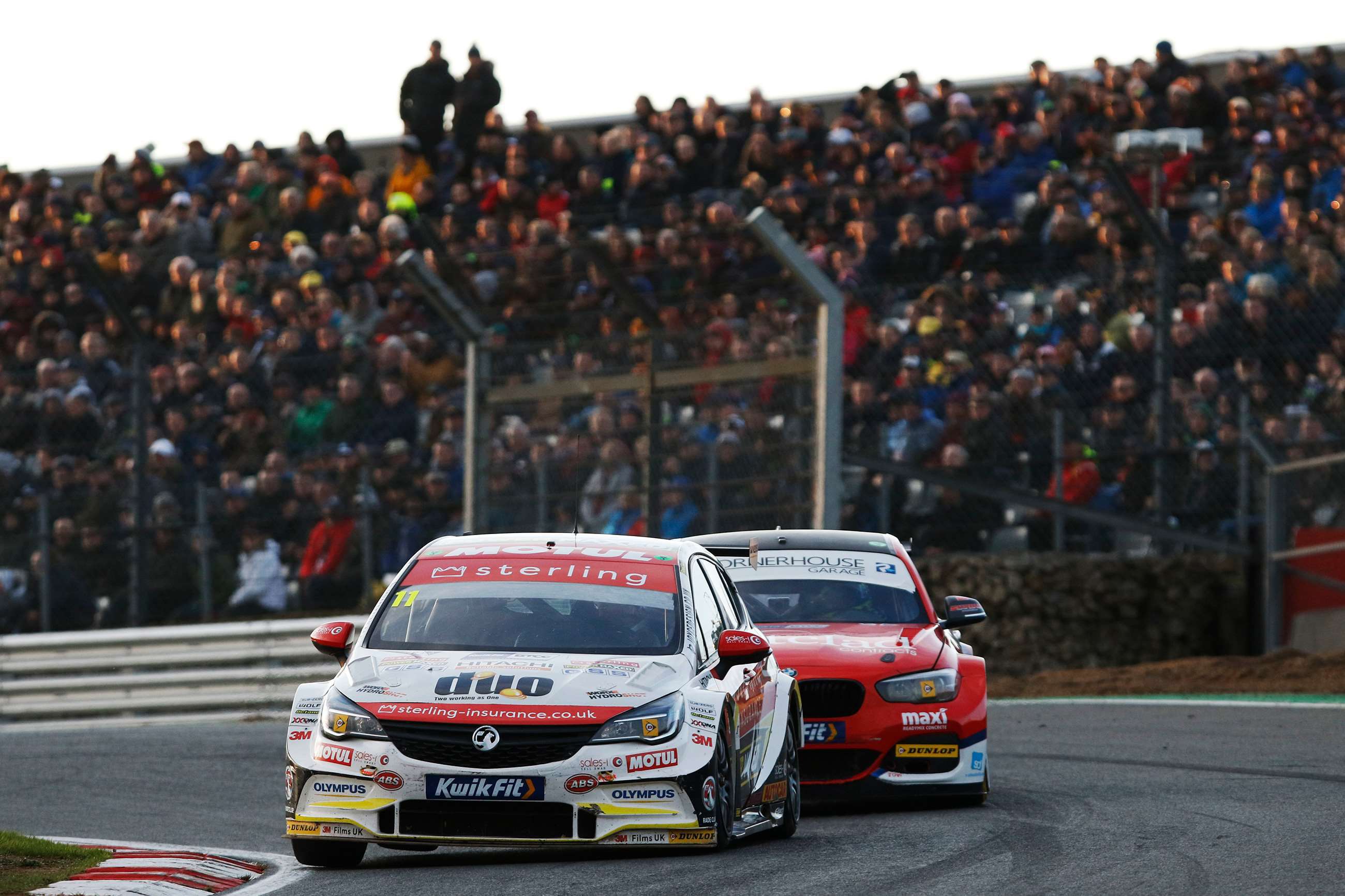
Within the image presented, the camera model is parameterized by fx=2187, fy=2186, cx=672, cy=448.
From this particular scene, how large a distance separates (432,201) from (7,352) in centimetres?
455

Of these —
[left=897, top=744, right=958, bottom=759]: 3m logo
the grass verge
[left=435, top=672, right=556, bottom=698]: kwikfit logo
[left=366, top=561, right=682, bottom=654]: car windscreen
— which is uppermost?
[left=366, top=561, right=682, bottom=654]: car windscreen

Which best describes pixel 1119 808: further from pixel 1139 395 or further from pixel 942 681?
pixel 1139 395

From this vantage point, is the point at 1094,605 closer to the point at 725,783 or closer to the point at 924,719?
the point at 924,719

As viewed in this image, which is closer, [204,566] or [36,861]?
[36,861]

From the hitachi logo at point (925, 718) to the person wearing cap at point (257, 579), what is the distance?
8.51m

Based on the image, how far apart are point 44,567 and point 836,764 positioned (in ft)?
32.4

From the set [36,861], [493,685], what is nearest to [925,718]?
[493,685]

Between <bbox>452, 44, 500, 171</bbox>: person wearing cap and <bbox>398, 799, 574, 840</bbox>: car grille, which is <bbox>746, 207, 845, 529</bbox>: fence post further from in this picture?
<bbox>452, 44, 500, 171</bbox>: person wearing cap

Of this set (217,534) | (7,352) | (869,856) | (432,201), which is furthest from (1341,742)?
(7,352)

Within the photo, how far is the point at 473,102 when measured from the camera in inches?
904

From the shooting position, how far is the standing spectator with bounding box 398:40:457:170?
75.8ft

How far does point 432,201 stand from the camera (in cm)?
2231

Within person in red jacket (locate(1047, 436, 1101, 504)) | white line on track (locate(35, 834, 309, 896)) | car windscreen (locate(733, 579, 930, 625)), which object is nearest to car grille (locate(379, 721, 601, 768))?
white line on track (locate(35, 834, 309, 896))

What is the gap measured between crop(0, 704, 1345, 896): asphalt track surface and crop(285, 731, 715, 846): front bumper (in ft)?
0.47
